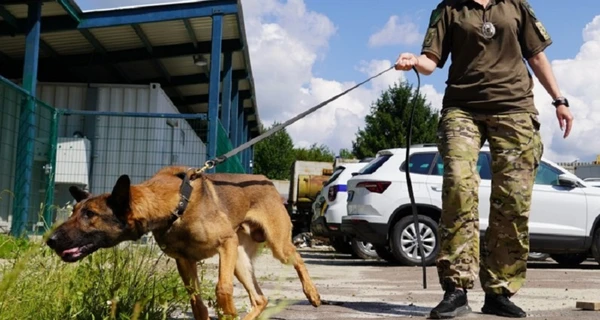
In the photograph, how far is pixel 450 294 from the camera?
520cm

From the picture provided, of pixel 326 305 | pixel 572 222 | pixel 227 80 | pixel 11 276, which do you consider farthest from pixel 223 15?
pixel 11 276

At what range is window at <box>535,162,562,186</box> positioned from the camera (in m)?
12.7

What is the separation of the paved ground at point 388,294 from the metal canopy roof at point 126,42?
5.86 meters

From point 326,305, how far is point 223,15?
9996 millimetres

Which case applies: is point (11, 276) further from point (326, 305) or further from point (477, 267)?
point (326, 305)

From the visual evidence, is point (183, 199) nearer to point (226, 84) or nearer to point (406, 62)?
point (406, 62)

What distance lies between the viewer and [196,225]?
4.55m

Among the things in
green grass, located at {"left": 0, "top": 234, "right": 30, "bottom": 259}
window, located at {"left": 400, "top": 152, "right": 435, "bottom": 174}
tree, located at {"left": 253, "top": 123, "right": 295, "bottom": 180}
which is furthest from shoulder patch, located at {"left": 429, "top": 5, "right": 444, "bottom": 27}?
tree, located at {"left": 253, "top": 123, "right": 295, "bottom": 180}

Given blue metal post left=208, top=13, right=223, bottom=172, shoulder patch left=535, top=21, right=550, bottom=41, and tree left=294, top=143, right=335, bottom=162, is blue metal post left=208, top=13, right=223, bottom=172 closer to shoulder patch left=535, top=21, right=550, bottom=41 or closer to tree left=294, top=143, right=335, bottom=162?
shoulder patch left=535, top=21, right=550, bottom=41

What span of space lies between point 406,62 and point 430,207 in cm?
742

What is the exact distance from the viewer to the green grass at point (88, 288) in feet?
13.3

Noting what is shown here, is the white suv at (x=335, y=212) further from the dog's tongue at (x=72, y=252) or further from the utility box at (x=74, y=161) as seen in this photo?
the dog's tongue at (x=72, y=252)

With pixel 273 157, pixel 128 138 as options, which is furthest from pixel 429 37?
pixel 273 157

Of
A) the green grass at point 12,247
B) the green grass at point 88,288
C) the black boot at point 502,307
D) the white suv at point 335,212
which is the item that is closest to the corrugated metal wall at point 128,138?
the white suv at point 335,212
